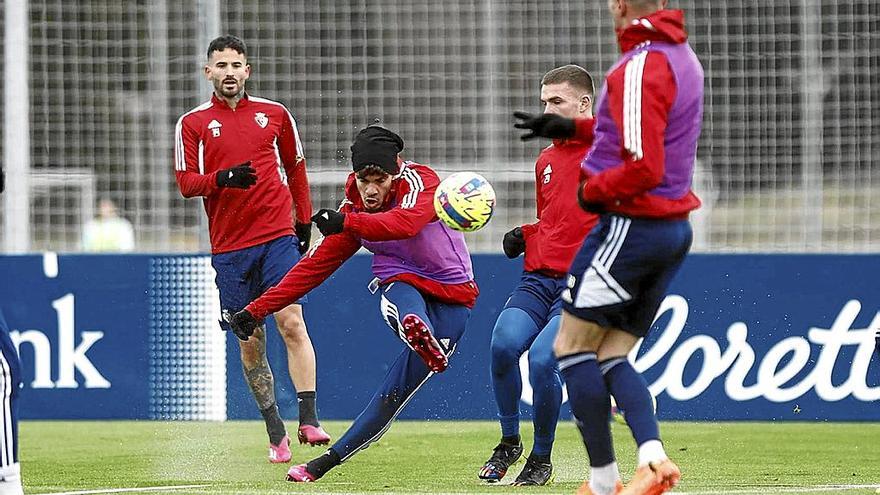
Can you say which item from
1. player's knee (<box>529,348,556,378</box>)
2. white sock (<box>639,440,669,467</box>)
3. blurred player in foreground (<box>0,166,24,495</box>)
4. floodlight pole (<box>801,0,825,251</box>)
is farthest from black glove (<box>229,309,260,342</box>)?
floodlight pole (<box>801,0,825,251</box>)

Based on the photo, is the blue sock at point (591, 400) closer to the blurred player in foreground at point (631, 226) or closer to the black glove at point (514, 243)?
the blurred player in foreground at point (631, 226)

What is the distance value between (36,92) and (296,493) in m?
5.87

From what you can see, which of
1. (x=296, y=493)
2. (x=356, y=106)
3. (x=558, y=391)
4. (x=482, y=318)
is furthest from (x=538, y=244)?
(x=356, y=106)

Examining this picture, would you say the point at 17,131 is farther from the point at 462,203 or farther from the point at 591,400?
the point at 591,400

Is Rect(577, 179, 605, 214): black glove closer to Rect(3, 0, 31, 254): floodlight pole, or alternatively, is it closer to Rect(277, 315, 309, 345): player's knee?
Rect(277, 315, 309, 345): player's knee

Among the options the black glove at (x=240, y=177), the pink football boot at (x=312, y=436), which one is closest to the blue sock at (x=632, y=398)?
the pink football boot at (x=312, y=436)

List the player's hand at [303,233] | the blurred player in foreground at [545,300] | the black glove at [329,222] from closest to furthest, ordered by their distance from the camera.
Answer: the black glove at [329,222] < the blurred player in foreground at [545,300] < the player's hand at [303,233]

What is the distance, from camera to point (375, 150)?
7.17 m

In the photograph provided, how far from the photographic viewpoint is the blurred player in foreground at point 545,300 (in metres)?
7.33

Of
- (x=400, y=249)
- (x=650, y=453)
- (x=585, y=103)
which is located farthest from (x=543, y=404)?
(x=650, y=453)

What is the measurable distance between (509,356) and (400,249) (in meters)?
0.72

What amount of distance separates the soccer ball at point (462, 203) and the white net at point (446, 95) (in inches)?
176

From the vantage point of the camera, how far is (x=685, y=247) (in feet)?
18.1

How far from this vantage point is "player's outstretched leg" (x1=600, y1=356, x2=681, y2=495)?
5391mm
